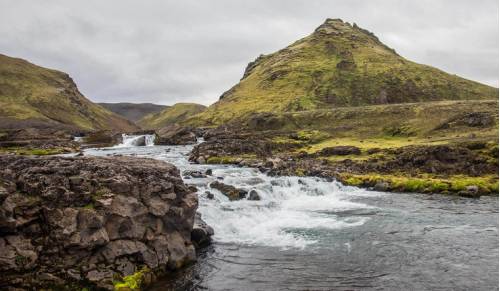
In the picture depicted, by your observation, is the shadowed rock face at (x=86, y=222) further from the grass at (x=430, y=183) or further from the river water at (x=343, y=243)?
the grass at (x=430, y=183)

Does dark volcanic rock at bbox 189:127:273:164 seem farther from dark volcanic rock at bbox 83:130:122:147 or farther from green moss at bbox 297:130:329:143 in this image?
dark volcanic rock at bbox 83:130:122:147

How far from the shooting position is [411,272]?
2781 cm

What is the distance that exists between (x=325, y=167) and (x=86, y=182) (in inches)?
2146

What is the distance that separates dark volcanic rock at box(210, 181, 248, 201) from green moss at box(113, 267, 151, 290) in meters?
22.9

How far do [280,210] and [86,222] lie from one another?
26.2m

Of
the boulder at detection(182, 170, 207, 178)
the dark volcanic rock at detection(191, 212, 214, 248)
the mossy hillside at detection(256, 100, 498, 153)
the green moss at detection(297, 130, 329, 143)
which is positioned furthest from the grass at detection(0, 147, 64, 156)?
the dark volcanic rock at detection(191, 212, 214, 248)

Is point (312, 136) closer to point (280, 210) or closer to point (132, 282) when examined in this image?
point (280, 210)

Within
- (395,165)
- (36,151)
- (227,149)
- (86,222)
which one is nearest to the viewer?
(86,222)

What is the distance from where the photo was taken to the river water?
26453 mm

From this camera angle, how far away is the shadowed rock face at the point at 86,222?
75.0ft

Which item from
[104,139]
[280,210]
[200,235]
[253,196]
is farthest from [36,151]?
[200,235]

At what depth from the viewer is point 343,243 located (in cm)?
3444

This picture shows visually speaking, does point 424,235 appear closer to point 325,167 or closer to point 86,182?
point 86,182

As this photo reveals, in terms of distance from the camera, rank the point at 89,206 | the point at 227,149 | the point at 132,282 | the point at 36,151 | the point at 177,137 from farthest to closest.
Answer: the point at 177,137 → the point at 36,151 → the point at 227,149 → the point at 89,206 → the point at 132,282
